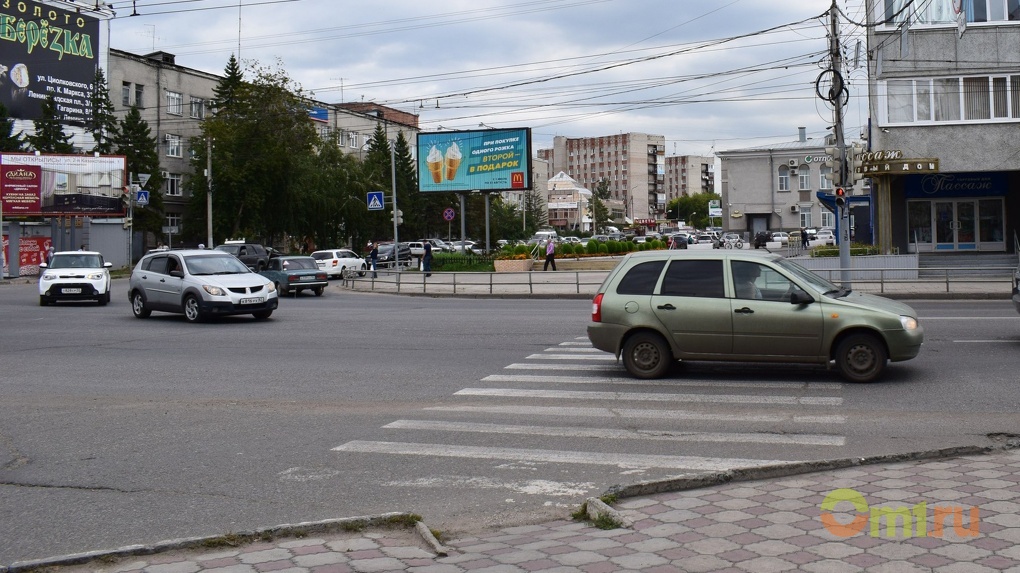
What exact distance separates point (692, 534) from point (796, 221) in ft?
287

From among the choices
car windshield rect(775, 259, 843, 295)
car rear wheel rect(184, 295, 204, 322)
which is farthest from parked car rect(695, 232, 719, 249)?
car windshield rect(775, 259, 843, 295)

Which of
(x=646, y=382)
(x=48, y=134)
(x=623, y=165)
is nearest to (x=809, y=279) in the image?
(x=646, y=382)

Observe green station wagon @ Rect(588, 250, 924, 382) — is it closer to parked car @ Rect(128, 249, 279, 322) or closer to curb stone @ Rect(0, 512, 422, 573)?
curb stone @ Rect(0, 512, 422, 573)

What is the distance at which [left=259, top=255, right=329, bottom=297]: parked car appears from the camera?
31.2m

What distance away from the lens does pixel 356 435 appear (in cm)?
870

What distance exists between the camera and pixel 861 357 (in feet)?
36.1

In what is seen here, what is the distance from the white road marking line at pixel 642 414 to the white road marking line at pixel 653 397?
650mm

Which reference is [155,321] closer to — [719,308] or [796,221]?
[719,308]

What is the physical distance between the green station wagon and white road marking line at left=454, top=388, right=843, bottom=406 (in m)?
1.06

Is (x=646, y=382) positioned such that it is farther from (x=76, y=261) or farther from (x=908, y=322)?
(x=76, y=261)

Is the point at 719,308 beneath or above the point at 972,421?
above

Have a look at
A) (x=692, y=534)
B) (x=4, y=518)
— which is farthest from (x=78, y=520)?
(x=692, y=534)

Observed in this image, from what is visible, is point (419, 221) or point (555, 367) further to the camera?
point (419, 221)

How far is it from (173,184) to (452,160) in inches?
1155
